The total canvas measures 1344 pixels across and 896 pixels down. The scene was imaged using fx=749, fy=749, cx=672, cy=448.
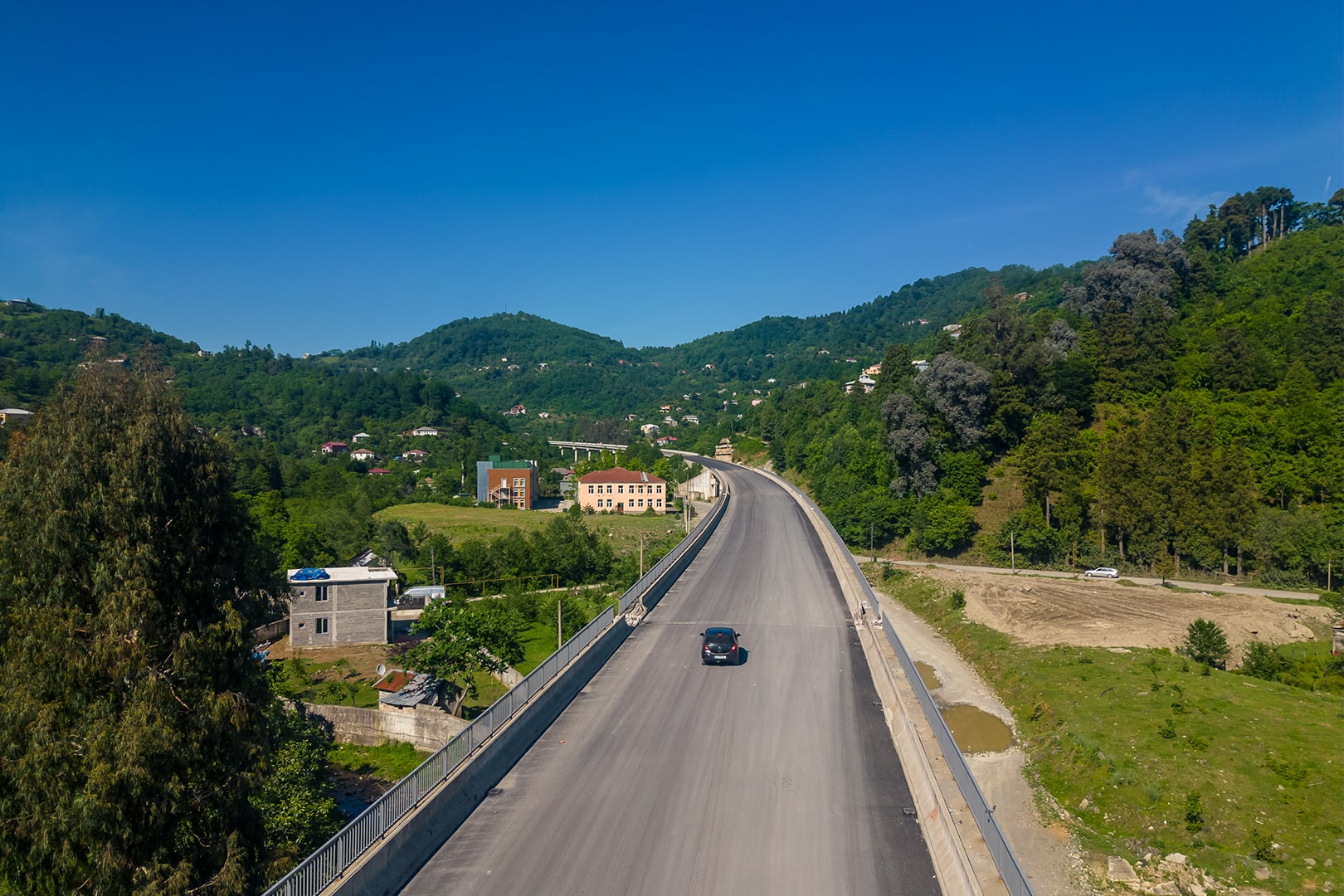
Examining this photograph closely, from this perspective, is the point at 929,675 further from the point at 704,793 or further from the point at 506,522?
the point at 506,522

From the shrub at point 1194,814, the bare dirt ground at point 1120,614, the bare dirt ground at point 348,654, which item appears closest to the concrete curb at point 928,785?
the shrub at point 1194,814

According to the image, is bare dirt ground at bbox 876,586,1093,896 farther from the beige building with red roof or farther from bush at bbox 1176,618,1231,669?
the beige building with red roof

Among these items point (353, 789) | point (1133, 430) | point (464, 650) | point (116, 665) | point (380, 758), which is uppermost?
point (1133, 430)

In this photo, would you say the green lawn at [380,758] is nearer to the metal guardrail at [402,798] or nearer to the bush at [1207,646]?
the metal guardrail at [402,798]

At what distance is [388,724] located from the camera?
29219 millimetres

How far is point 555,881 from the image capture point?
11.5 metres

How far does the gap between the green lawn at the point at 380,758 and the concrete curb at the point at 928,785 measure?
16.9 meters

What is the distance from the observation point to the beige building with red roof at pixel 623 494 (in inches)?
4203

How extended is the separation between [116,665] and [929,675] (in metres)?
35.2

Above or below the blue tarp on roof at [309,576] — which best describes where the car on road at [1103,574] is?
below

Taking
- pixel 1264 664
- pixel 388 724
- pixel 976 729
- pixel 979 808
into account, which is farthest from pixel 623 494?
pixel 979 808

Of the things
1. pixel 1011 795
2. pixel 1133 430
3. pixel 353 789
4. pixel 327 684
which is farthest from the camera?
pixel 1133 430

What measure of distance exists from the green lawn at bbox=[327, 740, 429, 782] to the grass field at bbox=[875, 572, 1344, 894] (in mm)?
22328

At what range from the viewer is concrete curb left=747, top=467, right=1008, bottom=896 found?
11.1m
